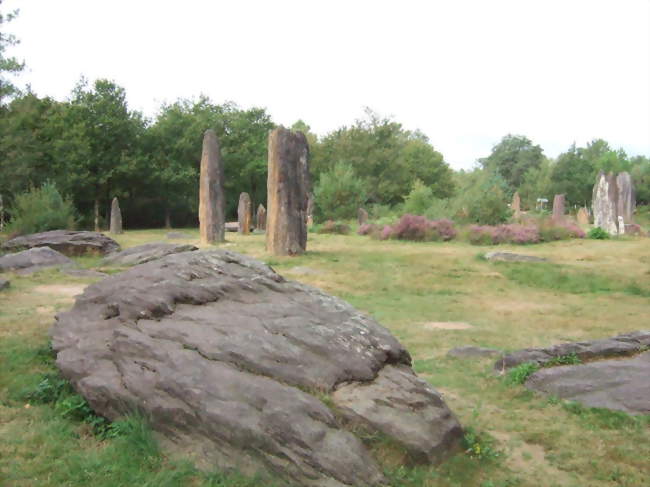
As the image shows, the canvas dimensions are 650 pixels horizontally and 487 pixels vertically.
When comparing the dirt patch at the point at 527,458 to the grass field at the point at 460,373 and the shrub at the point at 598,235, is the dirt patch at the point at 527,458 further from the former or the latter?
the shrub at the point at 598,235


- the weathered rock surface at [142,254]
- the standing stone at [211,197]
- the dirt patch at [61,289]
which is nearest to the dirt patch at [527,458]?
the dirt patch at [61,289]

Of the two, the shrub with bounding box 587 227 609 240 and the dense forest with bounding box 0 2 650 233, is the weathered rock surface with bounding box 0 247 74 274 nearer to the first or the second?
the dense forest with bounding box 0 2 650 233

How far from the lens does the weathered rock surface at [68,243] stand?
1634 cm

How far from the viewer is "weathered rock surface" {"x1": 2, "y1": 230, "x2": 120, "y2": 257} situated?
16.3 meters

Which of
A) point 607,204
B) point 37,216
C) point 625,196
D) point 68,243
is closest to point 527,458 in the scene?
point 68,243

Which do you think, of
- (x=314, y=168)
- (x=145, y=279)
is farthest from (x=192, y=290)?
(x=314, y=168)

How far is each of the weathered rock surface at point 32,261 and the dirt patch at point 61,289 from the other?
2.00 m

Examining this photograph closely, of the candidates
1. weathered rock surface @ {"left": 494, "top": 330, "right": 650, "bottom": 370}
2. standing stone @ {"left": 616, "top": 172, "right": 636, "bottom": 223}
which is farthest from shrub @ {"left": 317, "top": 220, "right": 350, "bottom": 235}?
weathered rock surface @ {"left": 494, "top": 330, "right": 650, "bottom": 370}

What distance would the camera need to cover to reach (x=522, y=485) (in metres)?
4.07

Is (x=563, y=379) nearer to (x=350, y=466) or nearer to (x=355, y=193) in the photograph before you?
(x=350, y=466)

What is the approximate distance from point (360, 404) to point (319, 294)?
5.54 ft

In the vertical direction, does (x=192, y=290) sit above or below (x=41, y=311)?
above

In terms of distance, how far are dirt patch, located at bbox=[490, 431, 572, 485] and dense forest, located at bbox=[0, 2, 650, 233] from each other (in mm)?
22550

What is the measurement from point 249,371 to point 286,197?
39.6 feet
